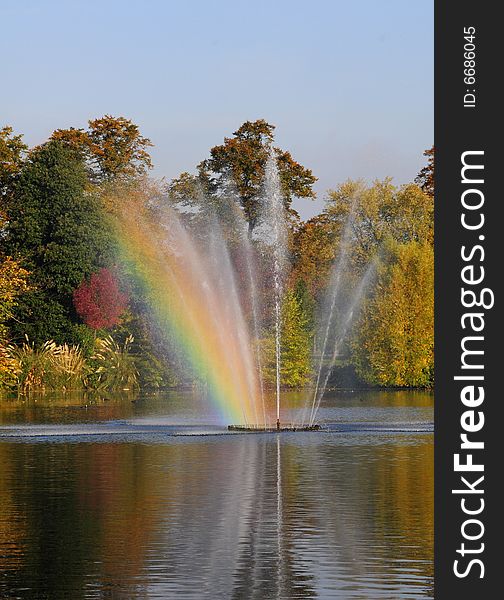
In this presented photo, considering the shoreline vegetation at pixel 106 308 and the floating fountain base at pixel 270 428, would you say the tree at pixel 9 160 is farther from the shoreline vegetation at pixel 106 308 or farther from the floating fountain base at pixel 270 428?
the floating fountain base at pixel 270 428

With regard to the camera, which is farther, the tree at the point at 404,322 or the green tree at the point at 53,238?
the tree at the point at 404,322

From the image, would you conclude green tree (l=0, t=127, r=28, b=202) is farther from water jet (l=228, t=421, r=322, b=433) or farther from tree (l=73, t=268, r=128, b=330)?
water jet (l=228, t=421, r=322, b=433)

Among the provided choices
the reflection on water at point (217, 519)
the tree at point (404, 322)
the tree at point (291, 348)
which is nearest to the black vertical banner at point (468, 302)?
the reflection on water at point (217, 519)

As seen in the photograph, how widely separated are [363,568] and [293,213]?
7565 centimetres

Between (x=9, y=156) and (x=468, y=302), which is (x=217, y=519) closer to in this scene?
(x=468, y=302)

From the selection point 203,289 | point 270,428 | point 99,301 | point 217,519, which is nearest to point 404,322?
point 203,289

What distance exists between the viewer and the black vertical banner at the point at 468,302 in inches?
619

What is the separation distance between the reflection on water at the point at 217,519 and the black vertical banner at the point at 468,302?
791mm

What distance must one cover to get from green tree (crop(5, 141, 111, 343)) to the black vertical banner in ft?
169

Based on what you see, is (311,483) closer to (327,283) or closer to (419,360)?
(419,360)

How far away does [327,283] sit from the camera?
275ft

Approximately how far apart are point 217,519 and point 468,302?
18.7 feet

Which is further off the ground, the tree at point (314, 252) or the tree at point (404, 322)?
the tree at point (314, 252)

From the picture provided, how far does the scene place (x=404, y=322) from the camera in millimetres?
70375
